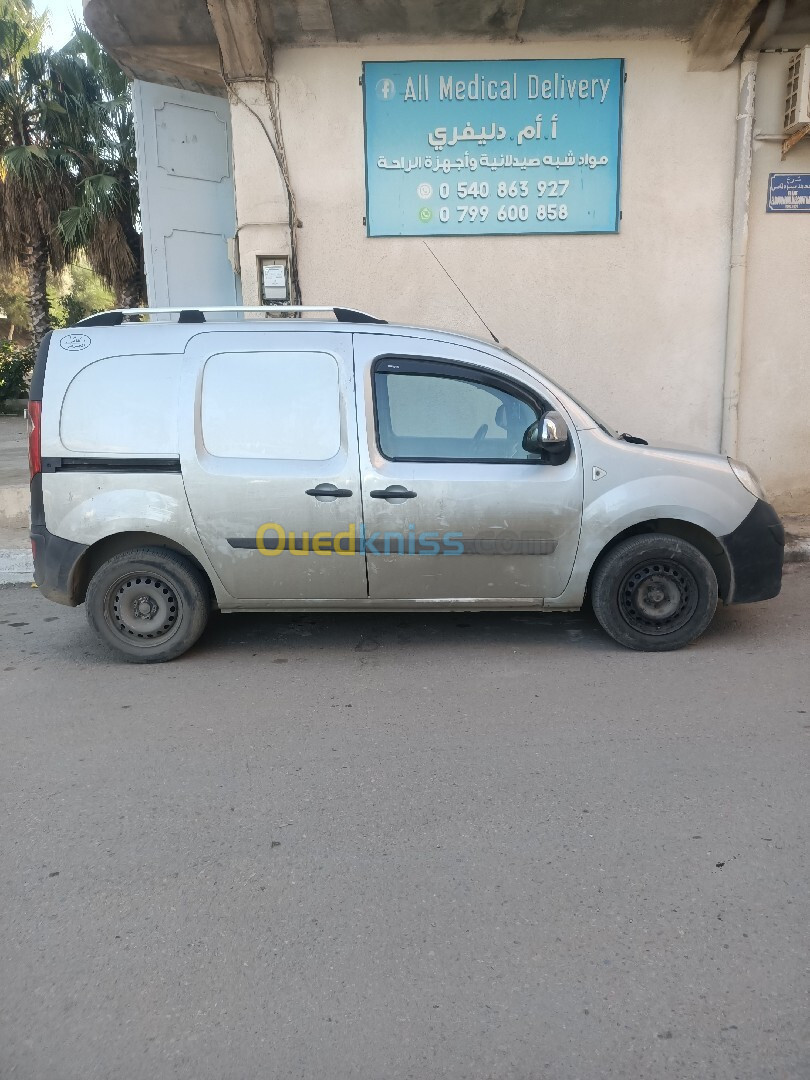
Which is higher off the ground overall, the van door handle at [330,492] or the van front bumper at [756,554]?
the van door handle at [330,492]

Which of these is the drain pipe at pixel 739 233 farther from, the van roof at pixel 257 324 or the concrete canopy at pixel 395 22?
the van roof at pixel 257 324

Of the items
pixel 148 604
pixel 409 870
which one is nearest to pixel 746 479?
pixel 409 870

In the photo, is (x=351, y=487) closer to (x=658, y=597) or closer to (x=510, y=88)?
(x=658, y=597)

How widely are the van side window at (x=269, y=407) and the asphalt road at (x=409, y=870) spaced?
123cm

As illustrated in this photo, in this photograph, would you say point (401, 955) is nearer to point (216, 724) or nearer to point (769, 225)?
point (216, 724)

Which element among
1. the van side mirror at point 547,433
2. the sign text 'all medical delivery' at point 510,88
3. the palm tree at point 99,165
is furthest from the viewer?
the palm tree at point 99,165

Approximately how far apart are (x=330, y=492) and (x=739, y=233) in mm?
5516

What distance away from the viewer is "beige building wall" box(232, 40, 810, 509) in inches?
301

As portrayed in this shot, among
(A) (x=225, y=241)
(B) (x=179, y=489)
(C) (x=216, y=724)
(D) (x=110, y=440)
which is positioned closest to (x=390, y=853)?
Answer: (C) (x=216, y=724)

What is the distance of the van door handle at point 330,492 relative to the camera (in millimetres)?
4461

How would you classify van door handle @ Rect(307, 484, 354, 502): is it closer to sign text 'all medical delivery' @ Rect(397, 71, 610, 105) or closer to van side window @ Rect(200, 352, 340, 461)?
van side window @ Rect(200, 352, 340, 461)

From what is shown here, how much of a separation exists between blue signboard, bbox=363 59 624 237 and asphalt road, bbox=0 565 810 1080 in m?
4.94

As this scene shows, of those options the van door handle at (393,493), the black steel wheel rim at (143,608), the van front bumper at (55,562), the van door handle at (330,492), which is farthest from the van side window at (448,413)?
the van front bumper at (55,562)

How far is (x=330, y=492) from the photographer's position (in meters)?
4.46
